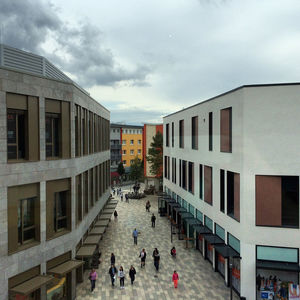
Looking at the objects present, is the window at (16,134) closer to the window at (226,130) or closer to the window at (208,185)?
the window at (226,130)

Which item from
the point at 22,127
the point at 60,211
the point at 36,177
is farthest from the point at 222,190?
the point at 22,127

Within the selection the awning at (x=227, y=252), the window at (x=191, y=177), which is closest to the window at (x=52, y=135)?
the awning at (x=227, y=252)

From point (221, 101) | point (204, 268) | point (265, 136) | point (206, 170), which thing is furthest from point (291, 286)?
point (221, 101)

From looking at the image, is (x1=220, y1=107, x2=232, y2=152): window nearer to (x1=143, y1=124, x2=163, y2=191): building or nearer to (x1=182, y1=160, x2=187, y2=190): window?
(x1=182, y1=160, x2=187, y2=190): window

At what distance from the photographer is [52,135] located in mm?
16156

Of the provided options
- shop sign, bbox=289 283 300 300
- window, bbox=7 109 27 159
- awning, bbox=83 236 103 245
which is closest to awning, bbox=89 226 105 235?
awning, bbox=83 236 103 245

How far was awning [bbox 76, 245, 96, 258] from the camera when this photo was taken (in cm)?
1868

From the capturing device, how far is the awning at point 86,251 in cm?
1868

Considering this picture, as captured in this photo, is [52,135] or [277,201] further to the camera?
[277,201]

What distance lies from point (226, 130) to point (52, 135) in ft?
36.3

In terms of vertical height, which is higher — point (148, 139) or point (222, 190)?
point (148, 139)

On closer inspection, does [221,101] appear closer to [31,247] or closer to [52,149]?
[52,149]

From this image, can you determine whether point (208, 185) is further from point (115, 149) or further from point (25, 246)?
point (115, 149)

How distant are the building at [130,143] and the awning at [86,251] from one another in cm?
6284
